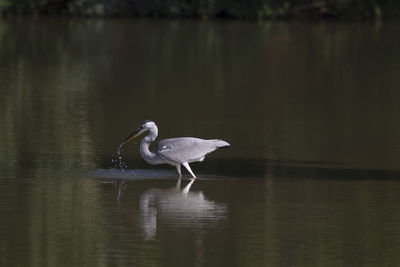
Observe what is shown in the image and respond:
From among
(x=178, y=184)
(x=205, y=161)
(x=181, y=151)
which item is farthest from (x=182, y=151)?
(x=205, y=161)

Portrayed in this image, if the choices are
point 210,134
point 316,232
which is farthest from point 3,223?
point 210,134

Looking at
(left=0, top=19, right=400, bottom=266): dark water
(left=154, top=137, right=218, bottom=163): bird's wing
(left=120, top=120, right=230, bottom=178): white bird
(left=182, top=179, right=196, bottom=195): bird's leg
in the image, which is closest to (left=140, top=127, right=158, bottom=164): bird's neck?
(left=120, top=120, right=230, bottom=178): white bird

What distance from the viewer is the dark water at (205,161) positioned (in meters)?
9.57

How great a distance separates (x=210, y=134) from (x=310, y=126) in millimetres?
2036

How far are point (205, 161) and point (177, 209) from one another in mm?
2900

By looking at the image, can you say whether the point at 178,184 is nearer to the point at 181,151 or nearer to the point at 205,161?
the point at 181,151

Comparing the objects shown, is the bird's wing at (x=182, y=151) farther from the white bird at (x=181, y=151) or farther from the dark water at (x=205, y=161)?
the dark water at (x=205, y=161)

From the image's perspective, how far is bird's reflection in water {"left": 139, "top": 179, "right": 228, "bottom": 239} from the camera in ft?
34.1

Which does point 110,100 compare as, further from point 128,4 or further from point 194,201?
point 128,4

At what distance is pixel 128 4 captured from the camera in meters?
49.1

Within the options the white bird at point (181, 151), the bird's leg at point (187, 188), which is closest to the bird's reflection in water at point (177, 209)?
the bird's leg at point (187, 188)

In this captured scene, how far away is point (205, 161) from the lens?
1391 cm

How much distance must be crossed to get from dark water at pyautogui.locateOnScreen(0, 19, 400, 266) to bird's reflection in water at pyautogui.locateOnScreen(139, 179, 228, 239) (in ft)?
0.07

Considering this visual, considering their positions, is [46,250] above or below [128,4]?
below
